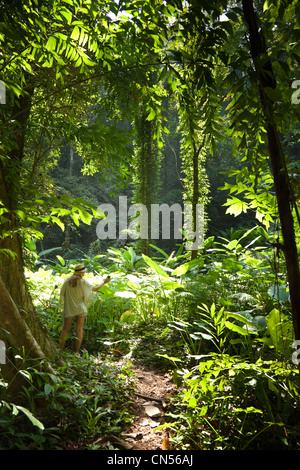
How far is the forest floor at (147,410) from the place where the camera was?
194cm

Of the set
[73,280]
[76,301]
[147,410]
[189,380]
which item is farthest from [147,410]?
[73,280]

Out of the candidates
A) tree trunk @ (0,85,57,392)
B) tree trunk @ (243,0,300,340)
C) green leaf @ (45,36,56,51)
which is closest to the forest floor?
tree trunk @ (0,85,57,392)

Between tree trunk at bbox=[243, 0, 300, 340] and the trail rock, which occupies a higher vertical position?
tree trunk at bbox=[243, 0, 300, 340]

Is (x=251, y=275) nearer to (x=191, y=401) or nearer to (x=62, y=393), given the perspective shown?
(x=191, y=401)

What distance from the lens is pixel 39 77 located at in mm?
3146

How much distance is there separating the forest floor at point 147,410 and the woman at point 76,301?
32.3 inches

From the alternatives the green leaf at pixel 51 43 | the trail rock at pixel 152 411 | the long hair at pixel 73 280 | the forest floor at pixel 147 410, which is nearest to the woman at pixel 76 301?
the long hair at pixel 73 280

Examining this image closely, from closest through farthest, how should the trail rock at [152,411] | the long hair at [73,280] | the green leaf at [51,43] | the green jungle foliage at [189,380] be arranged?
the green leaf at [51,43]
the green jungle foliage at [189,380]
the trail rock at [152,411]
the long hair at [73,280]

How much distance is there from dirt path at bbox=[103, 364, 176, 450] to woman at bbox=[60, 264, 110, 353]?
3.17 feet

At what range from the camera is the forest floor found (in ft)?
6.37

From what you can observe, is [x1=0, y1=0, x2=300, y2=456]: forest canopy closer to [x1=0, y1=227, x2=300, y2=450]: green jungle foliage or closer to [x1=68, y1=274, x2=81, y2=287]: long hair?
[x1=0, y1=227, x2=300, y2=450]: green jungle foliage

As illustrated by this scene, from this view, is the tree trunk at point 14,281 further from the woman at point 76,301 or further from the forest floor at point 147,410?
the woman at point 76,301
